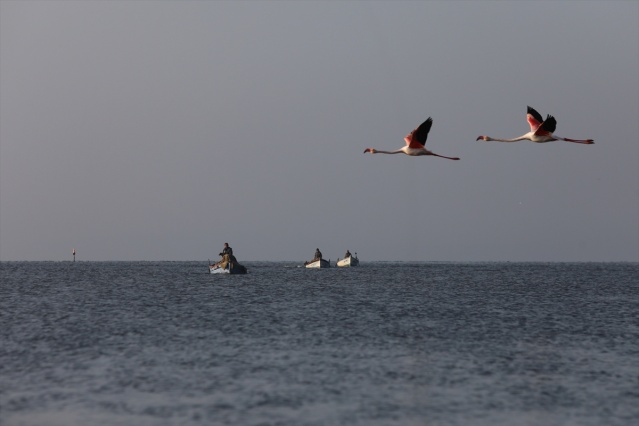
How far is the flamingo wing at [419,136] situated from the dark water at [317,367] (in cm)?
716

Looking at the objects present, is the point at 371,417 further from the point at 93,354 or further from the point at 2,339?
the point at 2,339

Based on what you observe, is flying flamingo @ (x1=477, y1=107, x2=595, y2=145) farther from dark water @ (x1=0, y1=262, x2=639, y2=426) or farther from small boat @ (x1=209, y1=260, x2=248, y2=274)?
small boat @ (x1=209, y1=260, x2=248, y2=274)

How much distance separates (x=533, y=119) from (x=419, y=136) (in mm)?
3887

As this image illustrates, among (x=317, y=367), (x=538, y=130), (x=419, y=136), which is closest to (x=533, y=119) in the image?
(x=538, y=130)

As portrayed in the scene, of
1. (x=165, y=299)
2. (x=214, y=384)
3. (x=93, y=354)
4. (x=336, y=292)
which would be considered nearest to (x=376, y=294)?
(x=336, y=292)

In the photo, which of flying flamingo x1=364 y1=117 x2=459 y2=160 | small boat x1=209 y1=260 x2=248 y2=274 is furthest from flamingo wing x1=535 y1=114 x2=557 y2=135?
small boat x1=209 y1=260 x2=248 y2=274

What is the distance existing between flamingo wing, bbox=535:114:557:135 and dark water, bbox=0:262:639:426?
744 centimetres

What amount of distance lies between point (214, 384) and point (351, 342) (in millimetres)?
10276

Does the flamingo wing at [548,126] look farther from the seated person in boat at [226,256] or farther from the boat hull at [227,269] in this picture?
the boat hull at [227,269]

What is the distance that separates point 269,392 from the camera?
22.5 meters

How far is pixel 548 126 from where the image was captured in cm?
2941

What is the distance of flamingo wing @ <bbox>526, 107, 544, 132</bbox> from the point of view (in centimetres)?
3022

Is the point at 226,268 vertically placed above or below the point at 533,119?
below

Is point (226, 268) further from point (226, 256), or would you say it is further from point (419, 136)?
point (419, 136)
